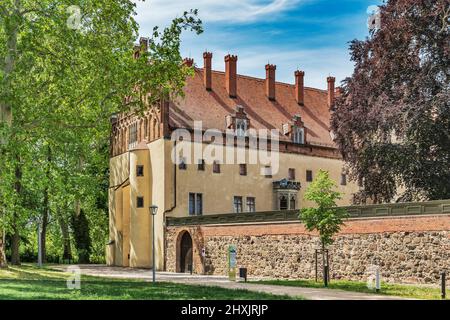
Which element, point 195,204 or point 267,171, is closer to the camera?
point 195,204

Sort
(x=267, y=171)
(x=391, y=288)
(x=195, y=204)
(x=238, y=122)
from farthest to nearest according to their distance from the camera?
(x=267, y=171) → (x=238, y=122) → (x=195, y=204) → (x=391, y=288)

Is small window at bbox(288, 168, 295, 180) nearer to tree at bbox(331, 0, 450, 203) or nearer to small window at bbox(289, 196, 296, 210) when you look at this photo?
small window at bbox(289, 196, 296, 210)

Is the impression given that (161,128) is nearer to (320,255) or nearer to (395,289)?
(320,255)

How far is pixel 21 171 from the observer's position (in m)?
43.6

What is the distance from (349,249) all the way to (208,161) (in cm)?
2043

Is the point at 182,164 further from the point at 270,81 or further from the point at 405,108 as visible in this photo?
the point at 405,108

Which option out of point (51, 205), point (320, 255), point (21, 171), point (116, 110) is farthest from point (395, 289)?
point (51, 205)

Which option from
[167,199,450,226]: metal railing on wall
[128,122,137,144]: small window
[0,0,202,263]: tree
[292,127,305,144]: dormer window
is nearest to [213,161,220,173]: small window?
[128,122,137,144]: small window

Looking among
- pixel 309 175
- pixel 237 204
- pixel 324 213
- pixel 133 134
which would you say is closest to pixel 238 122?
pixel 237 204

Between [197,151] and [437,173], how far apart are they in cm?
1913

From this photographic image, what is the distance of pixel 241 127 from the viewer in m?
54.1

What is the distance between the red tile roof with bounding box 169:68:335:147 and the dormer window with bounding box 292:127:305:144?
0.78 m

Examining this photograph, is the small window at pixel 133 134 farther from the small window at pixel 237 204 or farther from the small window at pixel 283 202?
the small window at pixel 283 202

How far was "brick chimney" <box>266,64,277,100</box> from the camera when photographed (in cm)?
6000
